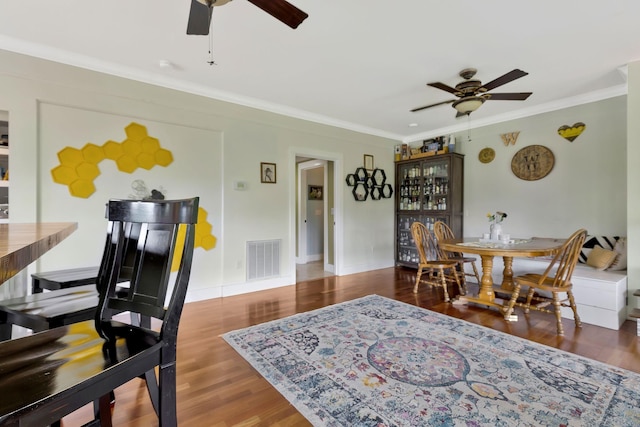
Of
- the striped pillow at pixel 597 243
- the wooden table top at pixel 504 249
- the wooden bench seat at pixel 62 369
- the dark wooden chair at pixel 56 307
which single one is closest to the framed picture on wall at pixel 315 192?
the wooden table top at pixel 504 249

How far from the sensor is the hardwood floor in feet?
5.30

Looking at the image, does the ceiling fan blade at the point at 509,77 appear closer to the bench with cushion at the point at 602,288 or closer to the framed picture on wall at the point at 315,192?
the bench with cushion at the point at 602,288

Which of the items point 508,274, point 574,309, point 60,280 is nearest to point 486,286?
point 508,274

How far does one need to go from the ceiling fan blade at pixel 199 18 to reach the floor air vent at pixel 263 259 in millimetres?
2603

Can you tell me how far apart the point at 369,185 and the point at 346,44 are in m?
3.00

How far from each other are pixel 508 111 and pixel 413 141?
1.75 m

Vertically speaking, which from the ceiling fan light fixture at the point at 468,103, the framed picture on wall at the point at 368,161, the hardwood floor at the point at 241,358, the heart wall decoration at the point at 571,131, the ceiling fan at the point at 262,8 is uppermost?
the ceiling fan at the point at 262,8

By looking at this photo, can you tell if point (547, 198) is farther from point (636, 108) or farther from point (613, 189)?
point (636, 108)

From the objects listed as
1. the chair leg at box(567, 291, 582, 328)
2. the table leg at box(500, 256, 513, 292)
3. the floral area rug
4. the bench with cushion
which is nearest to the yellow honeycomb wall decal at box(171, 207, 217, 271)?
the floral area rug

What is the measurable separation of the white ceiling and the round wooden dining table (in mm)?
1798

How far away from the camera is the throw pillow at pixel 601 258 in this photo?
126 inches

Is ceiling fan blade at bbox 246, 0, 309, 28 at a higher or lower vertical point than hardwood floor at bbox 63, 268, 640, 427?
higher

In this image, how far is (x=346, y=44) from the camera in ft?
8.61

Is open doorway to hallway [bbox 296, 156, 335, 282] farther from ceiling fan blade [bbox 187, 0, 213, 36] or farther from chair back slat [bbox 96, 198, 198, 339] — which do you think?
chair back slat [bbox 96, 198, 198, 339]
